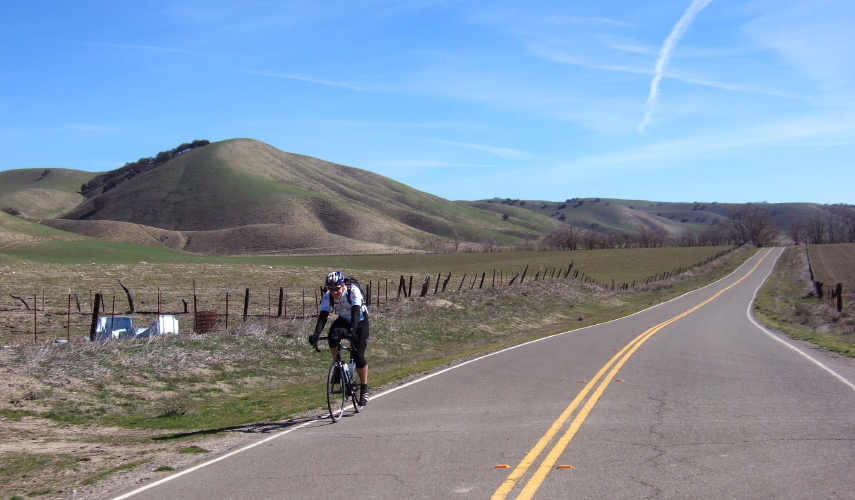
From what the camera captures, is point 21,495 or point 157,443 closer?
point 21,495

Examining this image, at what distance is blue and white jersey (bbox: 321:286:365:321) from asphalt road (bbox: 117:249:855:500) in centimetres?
152

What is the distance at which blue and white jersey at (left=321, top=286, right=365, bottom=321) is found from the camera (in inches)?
396

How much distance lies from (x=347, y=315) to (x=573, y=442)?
4097 millimetres

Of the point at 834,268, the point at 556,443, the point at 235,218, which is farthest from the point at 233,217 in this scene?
the point at 556,443

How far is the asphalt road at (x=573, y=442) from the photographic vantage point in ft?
20.3

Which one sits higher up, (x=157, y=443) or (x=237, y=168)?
(x=237, y=168)

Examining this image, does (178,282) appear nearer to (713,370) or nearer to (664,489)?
(713,370)

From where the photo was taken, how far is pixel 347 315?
1029 centimetres

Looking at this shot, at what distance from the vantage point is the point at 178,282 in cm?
4394

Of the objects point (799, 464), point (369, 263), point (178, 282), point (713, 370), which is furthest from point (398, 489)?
point (369, 263)

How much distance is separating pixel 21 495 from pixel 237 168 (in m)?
196

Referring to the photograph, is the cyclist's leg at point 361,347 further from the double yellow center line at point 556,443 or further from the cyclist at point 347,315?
the double yellow center line at point 556,443

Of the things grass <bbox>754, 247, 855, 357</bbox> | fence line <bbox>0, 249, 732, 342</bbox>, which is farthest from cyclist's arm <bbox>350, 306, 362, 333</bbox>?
grass <bbox>754, 247, 855, 357</bbox>

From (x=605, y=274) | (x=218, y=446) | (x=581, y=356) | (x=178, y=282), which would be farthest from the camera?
(x=605, y=274)
